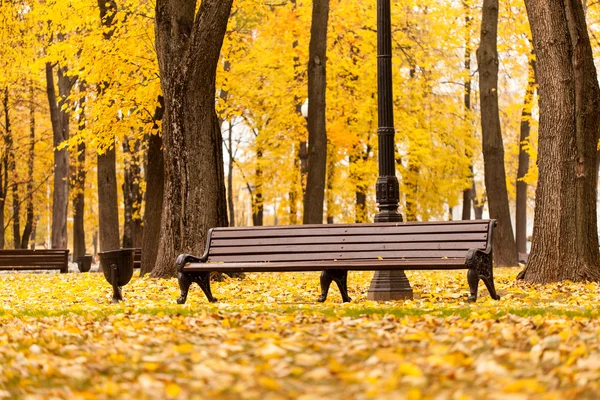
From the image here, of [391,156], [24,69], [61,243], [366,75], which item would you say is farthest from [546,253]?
[61,243]

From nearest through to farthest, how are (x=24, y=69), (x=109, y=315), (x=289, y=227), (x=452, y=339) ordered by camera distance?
(x=452, y=339), (x=109, y=315), (x=289, y=227), (x=24, y=69)

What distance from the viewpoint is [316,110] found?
2128 centimetres

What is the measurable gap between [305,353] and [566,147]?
8.21m

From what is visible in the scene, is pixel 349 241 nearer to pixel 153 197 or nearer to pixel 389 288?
pixel 389 288

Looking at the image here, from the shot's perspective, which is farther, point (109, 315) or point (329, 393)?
point (109, 315)

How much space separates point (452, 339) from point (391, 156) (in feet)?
16.8

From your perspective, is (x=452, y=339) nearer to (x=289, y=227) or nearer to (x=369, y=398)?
(x=369, y=398)

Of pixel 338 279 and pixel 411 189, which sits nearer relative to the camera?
pixel 338 279

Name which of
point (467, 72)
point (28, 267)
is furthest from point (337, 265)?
point (467, 72)

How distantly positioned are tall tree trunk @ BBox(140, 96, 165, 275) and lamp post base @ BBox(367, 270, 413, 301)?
27.0ft

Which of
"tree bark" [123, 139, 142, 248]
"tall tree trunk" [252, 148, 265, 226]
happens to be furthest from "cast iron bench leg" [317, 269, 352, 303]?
"tree bark" [123, 139, 142, 248]

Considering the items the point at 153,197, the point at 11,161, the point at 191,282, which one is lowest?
the point at 191,282

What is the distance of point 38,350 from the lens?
6918 mm

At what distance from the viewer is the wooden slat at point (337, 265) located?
34.0ft
